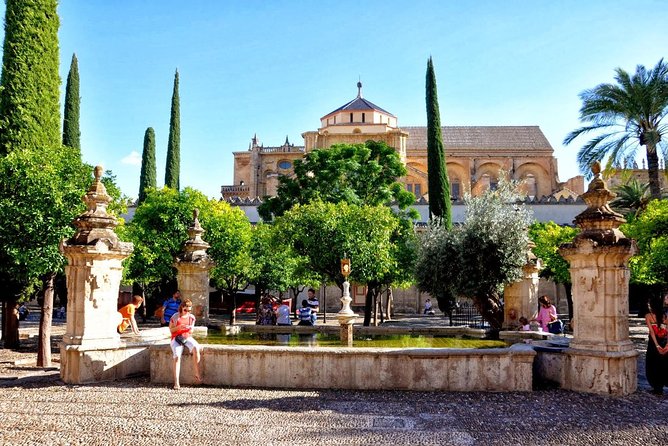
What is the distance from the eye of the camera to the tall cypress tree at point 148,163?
121 ft

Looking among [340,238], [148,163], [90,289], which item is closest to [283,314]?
[340,238]

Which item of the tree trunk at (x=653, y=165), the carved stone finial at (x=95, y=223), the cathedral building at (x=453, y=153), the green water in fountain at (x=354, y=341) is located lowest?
the green water in fountain at (x=354, y=341)

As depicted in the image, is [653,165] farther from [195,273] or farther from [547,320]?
[195,273]

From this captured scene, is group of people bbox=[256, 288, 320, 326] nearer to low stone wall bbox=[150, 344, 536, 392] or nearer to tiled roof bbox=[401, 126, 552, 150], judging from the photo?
low stone wall bbox=[150, 344, 536, 392]

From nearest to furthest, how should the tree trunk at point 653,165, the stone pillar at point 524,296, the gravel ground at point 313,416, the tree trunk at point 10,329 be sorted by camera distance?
the gravel ground at point 313,416 → the tree trunk at point 10,329 → the stone pillar at point 524,296 → the tree trunk at point 653,165

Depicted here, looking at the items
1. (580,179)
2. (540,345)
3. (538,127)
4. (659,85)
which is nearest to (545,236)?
(659,85)

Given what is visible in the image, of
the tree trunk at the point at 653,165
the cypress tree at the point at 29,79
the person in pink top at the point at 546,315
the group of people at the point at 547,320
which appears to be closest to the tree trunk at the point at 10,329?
the cypress tree at the point at 29,79

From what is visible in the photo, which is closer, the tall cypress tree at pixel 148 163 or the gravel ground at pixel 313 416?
the gravel ground at pixel 313 416

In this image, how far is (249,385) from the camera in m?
8.64

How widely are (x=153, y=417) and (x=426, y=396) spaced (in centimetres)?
365

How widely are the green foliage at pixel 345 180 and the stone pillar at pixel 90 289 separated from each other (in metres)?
15.5

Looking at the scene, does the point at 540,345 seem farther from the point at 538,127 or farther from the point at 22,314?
the point at 538,127

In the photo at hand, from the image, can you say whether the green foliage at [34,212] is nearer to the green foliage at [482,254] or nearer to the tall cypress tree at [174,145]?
the green foliage at [482,254]

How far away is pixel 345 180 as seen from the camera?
26.2 m
